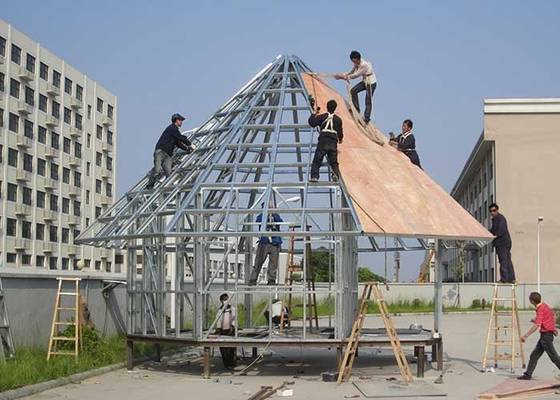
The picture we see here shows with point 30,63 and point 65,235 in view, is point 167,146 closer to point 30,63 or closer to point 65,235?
point 30,63

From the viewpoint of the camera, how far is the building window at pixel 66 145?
77.2 m

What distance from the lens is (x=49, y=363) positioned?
15.0m

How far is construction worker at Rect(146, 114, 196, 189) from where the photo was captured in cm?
1788

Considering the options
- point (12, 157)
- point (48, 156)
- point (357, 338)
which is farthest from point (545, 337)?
point (48, 156)

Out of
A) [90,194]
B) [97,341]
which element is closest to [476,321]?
[97,341]

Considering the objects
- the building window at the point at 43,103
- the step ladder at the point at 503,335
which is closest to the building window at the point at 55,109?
the building window at the point at 43,103

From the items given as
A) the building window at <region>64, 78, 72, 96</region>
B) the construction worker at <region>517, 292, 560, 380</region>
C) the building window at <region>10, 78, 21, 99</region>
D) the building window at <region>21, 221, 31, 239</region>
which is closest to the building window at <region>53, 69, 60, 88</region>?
the building window at <region>64, 78, 72, 96</region>

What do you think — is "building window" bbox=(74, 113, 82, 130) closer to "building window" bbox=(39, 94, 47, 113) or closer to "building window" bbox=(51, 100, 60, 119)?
"building window" bbox=(51, 100, 60, 119)

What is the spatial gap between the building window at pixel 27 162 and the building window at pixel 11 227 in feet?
16.4

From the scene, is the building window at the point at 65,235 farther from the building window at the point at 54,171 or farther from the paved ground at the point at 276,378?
the paved ground at the point at 276,378

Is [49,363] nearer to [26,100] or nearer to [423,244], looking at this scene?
[423,244]

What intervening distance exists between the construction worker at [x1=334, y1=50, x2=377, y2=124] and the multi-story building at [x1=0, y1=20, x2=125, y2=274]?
45.9 metres

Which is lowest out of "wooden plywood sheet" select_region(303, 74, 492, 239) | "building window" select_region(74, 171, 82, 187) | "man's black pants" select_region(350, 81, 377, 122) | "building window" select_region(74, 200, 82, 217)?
"wooden plywood sheet" select_region(303, 74, 492, 239)

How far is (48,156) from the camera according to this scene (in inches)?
2886
